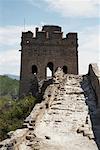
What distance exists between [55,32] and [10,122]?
629 inches

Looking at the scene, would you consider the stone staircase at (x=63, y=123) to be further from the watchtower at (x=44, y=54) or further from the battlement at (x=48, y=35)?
the battlement at (x=48, y=35)

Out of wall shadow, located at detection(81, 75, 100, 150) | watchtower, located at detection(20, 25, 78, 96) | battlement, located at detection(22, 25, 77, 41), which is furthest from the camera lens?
battlement, located at detection(22, 25, 77, 41)

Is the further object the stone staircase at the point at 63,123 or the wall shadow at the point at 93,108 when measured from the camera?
the wall shadow at the point at 93,108

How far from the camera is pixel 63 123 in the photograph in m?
10.4

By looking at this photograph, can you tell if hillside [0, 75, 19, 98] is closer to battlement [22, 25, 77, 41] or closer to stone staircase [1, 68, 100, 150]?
battlement [22, 25, 77, 41]

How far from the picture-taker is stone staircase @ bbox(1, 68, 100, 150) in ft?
27.2

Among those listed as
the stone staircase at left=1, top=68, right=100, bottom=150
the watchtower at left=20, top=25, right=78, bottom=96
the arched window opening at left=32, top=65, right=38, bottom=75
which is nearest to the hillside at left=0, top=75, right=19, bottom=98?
the arched window opening at left=32, top=65, right=38, bottom=75

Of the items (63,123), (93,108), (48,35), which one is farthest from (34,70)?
(63,123)

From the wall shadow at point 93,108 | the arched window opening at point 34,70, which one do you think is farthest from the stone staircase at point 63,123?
the arched window opening at point 34,70

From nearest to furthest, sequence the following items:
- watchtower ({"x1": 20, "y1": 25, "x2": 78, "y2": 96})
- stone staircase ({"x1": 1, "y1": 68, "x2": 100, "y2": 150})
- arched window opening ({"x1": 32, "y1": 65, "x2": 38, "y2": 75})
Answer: stone staircase ({"x1": 1, "y1": 68, "x2": 100, "y2": 150})
watchtower ({"x1": 20, "y1": 25, "x2": 78, "y2": 96})
arched window opening ({"x1": 32, "y1": 65, "x2": 38, "y2": 75})

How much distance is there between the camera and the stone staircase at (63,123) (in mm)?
8305

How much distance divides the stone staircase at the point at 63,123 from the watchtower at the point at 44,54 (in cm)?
1631

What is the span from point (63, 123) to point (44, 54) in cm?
2209

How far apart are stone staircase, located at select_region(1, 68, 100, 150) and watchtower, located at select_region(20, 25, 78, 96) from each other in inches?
642
